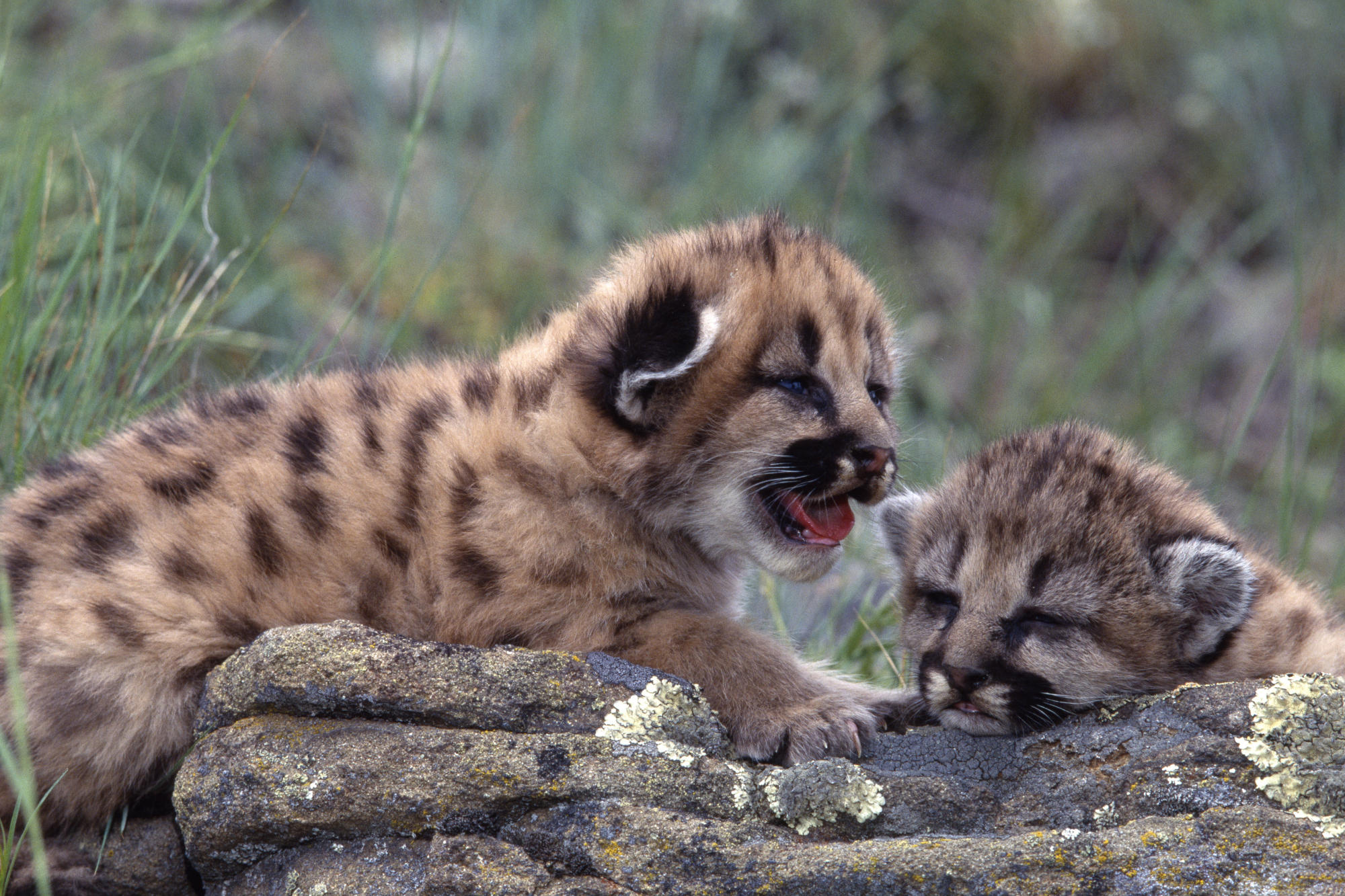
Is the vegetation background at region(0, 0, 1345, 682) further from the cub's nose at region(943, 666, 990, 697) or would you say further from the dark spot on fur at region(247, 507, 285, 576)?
the dark spot on fur at region(247, 507, 285, 576)

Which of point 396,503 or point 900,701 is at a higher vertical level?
point 900,701

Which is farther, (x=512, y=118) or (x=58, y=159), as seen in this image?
(x=512, y=118)

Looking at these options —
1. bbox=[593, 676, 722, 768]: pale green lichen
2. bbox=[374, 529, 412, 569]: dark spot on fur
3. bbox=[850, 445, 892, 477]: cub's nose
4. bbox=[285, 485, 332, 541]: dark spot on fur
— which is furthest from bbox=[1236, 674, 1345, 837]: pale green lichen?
bbox=[285, 485, 332, 541]: dark spot on fur

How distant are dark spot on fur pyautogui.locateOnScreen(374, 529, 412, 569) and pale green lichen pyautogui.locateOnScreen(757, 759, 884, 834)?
1356mm

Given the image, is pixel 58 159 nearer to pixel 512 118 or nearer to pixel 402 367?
pixel 402 367

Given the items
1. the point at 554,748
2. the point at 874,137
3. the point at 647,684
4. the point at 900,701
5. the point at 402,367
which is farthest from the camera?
the point at 874,137

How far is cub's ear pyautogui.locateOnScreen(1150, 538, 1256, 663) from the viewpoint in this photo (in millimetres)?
3758

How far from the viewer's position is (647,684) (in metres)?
3.58

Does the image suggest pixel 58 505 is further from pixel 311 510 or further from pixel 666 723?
pixel 666 723

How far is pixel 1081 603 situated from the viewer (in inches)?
152

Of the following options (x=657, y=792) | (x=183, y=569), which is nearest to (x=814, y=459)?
(x=657, y=792)

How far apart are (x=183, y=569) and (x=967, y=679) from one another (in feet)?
7.80

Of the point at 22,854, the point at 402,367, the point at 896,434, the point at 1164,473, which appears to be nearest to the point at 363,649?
the point at 22,854

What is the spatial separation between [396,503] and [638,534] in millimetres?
783
